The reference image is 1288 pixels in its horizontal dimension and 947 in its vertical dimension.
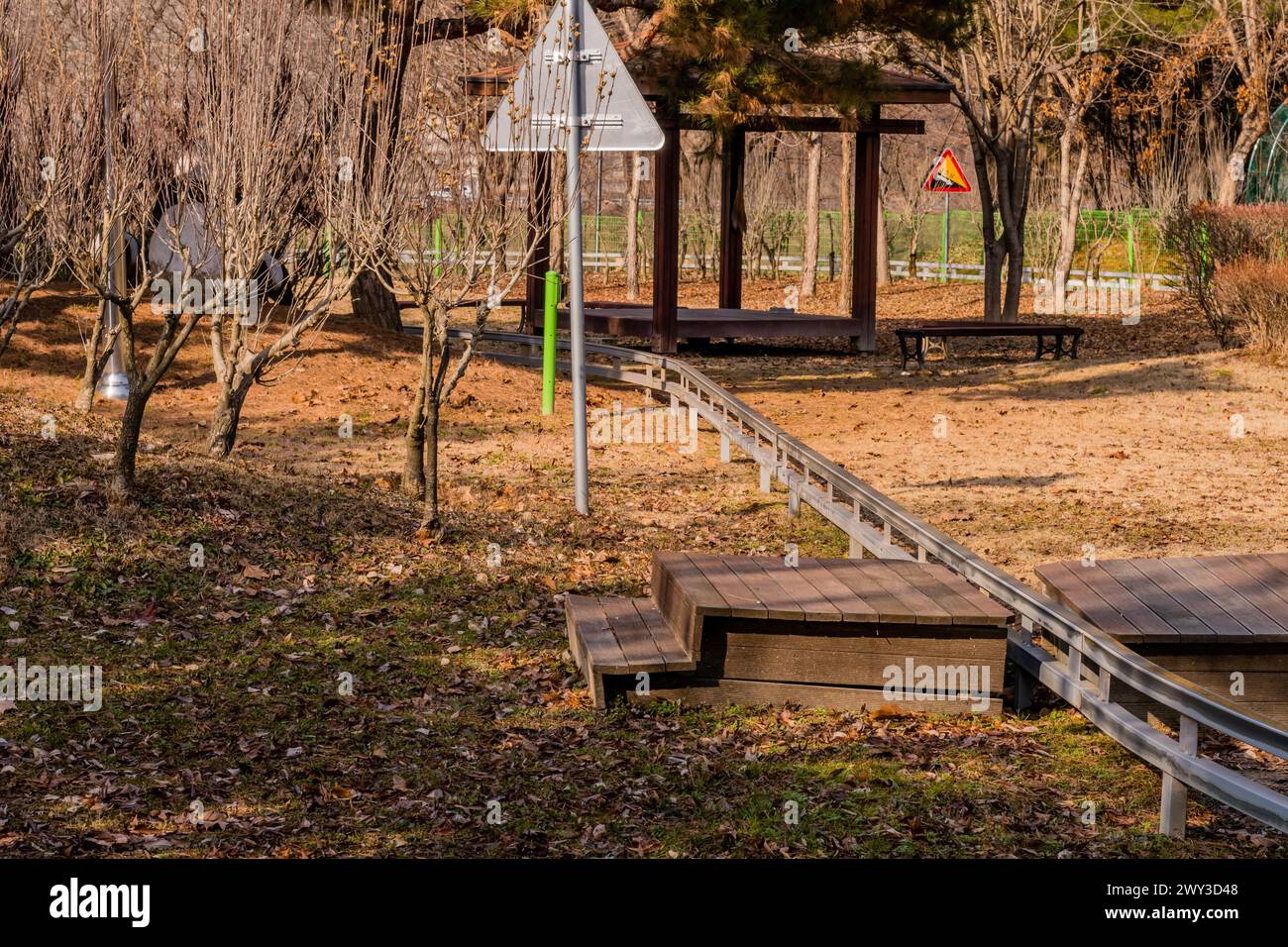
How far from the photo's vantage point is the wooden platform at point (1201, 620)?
5906 mm

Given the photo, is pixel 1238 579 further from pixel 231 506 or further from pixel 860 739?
pixel 231 506

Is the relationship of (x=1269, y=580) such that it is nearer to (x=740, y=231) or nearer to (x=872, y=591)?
(x=872, y=591)

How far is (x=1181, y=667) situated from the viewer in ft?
19.6

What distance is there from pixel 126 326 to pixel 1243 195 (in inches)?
951

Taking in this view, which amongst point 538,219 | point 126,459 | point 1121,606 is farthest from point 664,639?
point 538,219

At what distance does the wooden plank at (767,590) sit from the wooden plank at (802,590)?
2 centimetres

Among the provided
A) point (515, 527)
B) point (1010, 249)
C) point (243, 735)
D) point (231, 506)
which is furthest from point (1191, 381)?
point (243, 735)

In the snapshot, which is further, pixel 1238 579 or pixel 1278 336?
pixel 1278 336

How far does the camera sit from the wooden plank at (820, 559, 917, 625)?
5.90 meters

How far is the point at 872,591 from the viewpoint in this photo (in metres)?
6.32

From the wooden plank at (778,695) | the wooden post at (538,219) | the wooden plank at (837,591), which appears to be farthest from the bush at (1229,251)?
the wooden plank at (778,695)

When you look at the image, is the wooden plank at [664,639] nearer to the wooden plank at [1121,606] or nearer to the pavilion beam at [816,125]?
the wooden plank at [1121,606]

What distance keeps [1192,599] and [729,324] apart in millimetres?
14537

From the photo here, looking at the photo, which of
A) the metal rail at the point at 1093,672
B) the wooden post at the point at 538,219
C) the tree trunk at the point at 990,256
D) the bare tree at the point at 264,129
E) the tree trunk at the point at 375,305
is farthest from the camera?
the tree trunk at the point at 990,256
